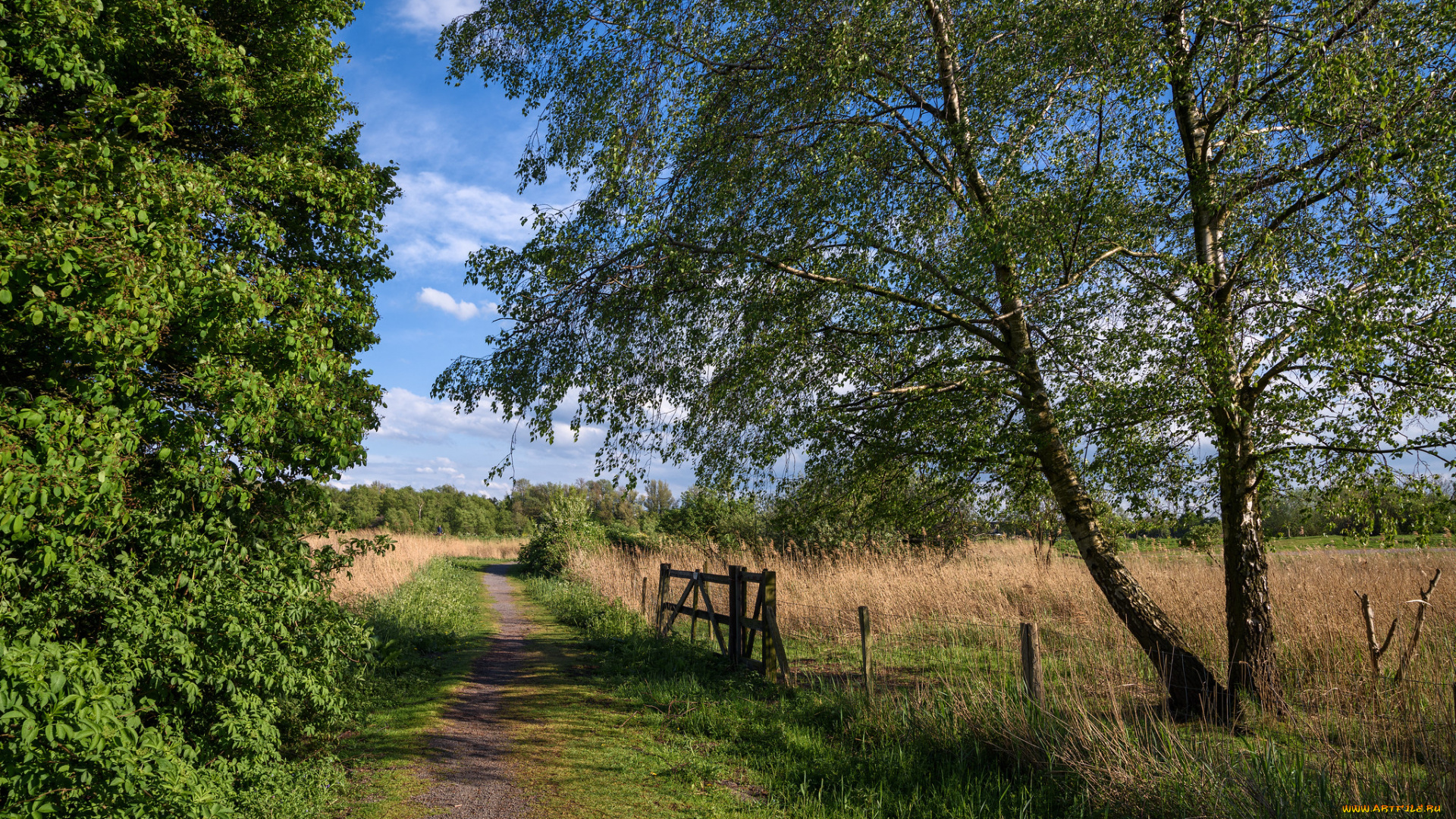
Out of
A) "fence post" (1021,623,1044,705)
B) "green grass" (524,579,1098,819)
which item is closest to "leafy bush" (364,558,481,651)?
"green grass" (524,579,1098,819)

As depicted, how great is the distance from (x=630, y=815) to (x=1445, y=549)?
634 inches

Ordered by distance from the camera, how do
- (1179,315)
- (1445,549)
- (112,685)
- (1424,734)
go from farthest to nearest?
(1445,549) < (1179,315) < (112,685) < (1424,734)

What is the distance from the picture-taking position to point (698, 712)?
818 centimetres

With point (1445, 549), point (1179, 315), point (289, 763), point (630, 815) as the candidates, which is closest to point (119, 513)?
point (289, 763)

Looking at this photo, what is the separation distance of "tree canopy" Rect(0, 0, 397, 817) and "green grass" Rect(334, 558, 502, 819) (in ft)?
2.04

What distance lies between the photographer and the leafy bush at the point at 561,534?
→ 2888 cm

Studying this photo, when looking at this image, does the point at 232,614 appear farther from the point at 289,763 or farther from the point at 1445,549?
the point at 1445,549

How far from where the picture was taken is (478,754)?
23.3 ft

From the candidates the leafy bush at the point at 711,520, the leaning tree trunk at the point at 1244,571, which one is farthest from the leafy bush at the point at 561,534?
the leaning tree trunk at the point at 1244,571

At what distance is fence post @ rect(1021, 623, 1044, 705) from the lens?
Result: 21.1ft

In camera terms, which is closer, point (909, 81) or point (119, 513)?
point (119, 513)

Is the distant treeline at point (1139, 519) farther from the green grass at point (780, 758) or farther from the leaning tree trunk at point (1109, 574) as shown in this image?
the green grass at point (780, 758)

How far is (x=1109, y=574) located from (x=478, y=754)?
280 inches

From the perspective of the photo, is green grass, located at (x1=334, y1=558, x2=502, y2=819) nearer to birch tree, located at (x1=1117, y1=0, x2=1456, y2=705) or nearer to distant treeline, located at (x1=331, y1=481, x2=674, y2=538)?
birch tree, located at (x1=1117, y1=0, x2=1456, y2=705)
